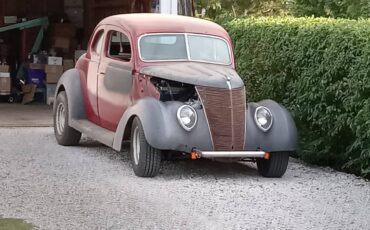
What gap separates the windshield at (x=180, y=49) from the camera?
9.75 metres

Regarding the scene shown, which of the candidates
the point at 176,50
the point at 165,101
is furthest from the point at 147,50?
the point at 165,101

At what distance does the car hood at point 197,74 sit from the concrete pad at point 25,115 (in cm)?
482

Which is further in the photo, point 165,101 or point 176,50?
point 176,50

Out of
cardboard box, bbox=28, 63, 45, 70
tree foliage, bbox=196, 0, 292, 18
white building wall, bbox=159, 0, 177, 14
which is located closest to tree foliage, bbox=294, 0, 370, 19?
white building wall, bbox=159, 0, 177, 14

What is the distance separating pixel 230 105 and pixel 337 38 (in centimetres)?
177

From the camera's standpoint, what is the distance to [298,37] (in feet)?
33.9

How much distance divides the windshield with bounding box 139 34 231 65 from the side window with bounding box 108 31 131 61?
418 millimetres

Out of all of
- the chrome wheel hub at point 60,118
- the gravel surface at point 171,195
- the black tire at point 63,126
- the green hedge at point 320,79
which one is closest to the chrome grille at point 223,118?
the gravel surface at point 171,195

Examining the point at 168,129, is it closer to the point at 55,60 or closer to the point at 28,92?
the point at 28,92

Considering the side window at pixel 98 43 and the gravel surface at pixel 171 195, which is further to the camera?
the side window at pixel 98 43

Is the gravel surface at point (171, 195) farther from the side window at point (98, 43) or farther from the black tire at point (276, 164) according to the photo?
the side window at point (98, 43)

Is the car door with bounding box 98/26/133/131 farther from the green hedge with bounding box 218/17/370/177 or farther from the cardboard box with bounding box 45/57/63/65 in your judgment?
the cardboard box with bounding box 45/57/63/65

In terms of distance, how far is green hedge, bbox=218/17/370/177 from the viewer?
9.10 metres

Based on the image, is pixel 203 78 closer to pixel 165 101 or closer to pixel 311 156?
pixel 165 101
